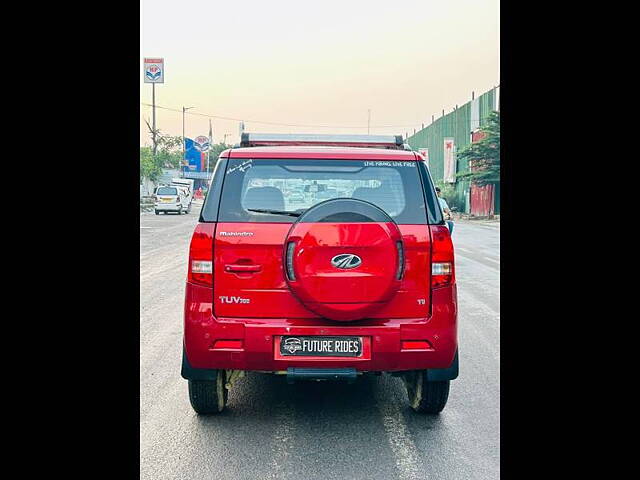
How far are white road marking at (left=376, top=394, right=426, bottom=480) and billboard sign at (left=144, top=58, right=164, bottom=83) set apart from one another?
240ft

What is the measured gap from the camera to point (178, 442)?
14.0 ft

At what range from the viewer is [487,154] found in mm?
43906

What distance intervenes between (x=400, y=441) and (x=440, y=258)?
1184 millimetres

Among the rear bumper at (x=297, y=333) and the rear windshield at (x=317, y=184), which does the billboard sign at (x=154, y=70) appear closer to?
the rear windshield at (x=317, y=184)

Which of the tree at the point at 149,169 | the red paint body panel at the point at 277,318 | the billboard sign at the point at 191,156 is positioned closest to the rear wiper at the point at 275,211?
the red paint body panel at the point at 277,318

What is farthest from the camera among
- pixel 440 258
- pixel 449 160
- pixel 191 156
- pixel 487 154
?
pixel 191 156

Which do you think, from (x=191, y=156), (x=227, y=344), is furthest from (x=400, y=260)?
(x=191, y=156)

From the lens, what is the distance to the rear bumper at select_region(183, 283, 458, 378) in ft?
14.1

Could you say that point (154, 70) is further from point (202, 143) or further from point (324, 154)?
point (324, 154)

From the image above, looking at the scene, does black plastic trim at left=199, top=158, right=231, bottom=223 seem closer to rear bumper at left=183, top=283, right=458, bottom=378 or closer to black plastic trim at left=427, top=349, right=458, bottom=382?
rear bumper at left=183, top=283, right=458, bottom=378

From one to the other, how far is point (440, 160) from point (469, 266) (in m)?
53.4

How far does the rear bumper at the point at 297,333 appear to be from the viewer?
14.1ft
